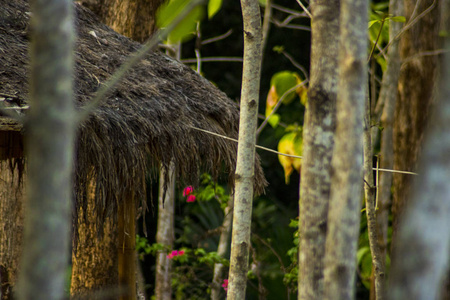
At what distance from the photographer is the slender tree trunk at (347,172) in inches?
39.9

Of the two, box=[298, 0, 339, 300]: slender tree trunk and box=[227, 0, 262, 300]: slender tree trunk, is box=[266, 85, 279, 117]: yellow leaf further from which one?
box=[298, 0, 339, 300]: slender tree trunk

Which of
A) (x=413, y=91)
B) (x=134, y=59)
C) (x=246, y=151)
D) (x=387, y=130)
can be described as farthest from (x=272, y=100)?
(x=134, y=59)

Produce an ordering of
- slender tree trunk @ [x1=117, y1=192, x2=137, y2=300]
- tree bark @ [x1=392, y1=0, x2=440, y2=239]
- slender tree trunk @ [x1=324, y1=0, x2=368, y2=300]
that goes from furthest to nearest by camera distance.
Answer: tree bark @ [x1=392, y1=0, x2=440, y2=239]
slender tree trunk @ [x1=117, y1=192, x2=137, y2=300]
slender tree trunk @ [x1=324, y1=0, x2=368, y2=300]

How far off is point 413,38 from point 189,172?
2.33 meters

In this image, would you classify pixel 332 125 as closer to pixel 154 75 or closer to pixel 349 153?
pixel 349 153

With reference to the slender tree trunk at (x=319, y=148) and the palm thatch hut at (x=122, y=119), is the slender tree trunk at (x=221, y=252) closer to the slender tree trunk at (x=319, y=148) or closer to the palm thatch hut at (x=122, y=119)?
the palm thatch hut at (x=122, y=119)

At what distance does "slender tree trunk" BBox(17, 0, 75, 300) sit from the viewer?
699 millimetres

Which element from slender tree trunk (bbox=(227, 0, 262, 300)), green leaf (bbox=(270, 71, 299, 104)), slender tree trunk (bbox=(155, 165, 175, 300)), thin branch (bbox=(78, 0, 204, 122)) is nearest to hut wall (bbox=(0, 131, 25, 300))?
slender tree trunk (bbox=(155, 165, 175, 300))

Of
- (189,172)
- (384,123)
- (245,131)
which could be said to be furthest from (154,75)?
(384,123)

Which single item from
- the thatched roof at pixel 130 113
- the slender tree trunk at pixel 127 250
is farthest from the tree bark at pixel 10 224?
the thatched roof at pixel 130 113

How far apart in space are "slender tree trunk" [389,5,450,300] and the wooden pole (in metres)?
2.54

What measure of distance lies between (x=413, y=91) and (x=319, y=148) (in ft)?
10.6

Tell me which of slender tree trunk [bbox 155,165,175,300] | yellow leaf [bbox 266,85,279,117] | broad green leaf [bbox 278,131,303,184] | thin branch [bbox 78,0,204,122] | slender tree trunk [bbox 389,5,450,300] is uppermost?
yellow leaf [bbox 266,85,279,117]

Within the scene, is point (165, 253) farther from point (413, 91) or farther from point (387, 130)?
point (413, 91)
